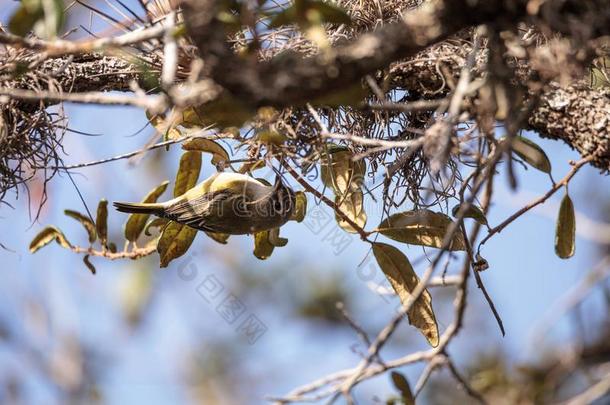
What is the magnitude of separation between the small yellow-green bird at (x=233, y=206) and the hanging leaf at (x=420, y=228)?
0.31m

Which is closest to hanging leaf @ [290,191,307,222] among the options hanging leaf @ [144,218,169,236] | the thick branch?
hanging leaf @ [144,218,169,236]

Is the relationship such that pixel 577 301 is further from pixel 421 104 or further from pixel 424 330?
pixel 421 104

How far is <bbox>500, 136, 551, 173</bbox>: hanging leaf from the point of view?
1697 millimetres

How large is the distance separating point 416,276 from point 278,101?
1.02 meters

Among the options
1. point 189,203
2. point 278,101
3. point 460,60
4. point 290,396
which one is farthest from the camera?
point 189,203

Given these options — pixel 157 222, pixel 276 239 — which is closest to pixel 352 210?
pixel 276 239

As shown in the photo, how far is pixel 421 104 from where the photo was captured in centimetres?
115

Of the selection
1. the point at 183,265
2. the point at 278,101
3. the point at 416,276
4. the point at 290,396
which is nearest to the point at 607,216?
the point at 183,265

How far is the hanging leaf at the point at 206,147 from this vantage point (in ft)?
6.29

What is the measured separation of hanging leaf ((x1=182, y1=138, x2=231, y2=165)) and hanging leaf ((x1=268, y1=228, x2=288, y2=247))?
285 mm

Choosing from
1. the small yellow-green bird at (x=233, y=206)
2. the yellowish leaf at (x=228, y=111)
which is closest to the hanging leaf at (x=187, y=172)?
the small yellow-green bird at (x=233, y=206)

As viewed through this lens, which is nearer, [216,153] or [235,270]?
[216,153]

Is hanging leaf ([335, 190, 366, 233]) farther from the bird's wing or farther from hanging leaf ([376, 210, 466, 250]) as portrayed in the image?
the bird's wing

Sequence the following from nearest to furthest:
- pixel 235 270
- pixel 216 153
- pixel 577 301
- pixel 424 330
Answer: pixel 577 301 → pixel 424 330 → pixel 216 153 → pixel 235 270
